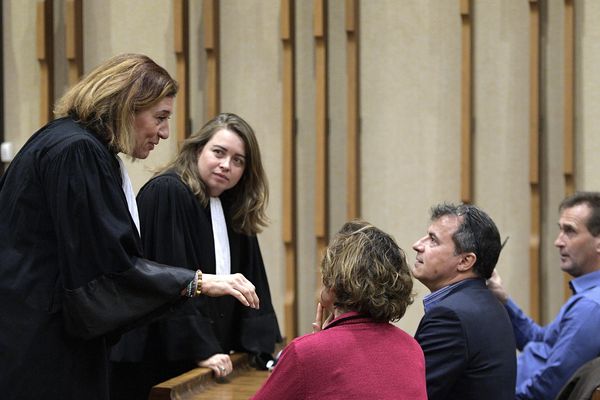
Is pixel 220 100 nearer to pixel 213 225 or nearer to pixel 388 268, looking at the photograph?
pixel 213 225

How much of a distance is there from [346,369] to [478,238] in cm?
88

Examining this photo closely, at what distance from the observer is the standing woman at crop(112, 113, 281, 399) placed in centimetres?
282

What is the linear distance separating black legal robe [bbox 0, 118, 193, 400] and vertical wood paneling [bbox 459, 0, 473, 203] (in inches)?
98.3

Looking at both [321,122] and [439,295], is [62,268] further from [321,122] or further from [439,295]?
[321,122]

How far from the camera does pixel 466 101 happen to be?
4371mm

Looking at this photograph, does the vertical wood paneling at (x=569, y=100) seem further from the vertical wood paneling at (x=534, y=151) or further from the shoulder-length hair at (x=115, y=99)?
the shoulder-length hair at (x=115, y=99)

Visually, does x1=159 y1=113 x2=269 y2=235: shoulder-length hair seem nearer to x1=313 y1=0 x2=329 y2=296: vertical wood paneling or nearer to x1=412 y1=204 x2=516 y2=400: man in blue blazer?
x1=412 y1=204 x2=516 y2=400: man in blue blazer

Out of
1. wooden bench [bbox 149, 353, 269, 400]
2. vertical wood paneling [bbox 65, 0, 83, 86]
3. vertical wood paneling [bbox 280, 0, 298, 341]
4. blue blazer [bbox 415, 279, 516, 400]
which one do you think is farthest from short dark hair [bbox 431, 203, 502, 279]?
vertical wood paneling [bbox 65, 0, 83, 86]

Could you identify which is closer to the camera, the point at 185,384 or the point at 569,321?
the point at 185,384

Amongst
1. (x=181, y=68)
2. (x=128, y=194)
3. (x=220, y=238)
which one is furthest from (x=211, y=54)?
(x=128, y=194)

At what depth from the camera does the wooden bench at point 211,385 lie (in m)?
2.33

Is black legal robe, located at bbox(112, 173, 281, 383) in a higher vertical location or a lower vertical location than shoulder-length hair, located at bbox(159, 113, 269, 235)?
lower

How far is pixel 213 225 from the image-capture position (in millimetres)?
3074

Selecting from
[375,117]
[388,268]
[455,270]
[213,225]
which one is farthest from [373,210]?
[388,268]
